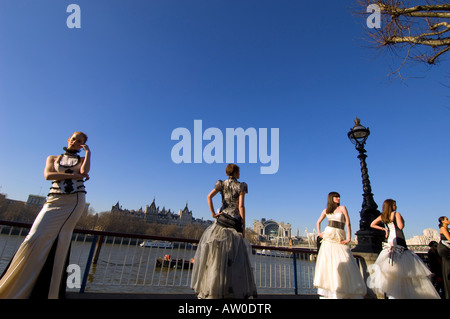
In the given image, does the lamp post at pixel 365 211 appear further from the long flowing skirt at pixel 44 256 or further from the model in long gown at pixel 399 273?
the long flowing skirt at pixel 44 256

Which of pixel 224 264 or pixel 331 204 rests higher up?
pixel 331 204

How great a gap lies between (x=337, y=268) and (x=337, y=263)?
0.08 meters

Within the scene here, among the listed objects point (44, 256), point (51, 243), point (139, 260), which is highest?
point (51, 243)

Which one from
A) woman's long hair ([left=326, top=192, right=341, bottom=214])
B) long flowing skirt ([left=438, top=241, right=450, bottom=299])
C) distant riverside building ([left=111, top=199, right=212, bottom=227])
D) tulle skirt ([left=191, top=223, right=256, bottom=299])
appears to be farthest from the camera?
distant riverside building ([left=111, top=199, right=212, bottom=227])

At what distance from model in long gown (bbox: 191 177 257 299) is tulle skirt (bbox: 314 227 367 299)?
64.4 inches

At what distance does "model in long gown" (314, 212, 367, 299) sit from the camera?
3.44 meters

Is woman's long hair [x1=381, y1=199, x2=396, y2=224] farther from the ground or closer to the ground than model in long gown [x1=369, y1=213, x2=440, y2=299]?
farther from the ground

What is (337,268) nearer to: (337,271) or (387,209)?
(337,271)

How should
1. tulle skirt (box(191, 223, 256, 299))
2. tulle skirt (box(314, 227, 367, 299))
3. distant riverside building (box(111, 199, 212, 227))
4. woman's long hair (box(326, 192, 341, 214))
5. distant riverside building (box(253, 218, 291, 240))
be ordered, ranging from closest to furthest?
tulle skirt (box(191, 223, 256, 299))
tulle skirt (box(314, 227, 367, 299))
woman's long hair (box(326, 192, 341, 214))
distant riverside building (box(111, 199, 212, 227))
distant riverside building (box(253, 218, 291, 240))

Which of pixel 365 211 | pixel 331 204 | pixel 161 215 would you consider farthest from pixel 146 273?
pixel 161 215

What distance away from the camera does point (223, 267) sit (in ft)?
8.69

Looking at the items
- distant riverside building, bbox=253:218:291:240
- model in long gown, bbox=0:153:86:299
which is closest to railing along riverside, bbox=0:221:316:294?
model in long gown, bbox=0:153:86:299

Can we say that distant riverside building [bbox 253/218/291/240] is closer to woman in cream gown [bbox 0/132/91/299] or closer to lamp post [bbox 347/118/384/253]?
lamp post [bbox 347/118/384/253]

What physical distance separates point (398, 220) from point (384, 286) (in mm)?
1253
